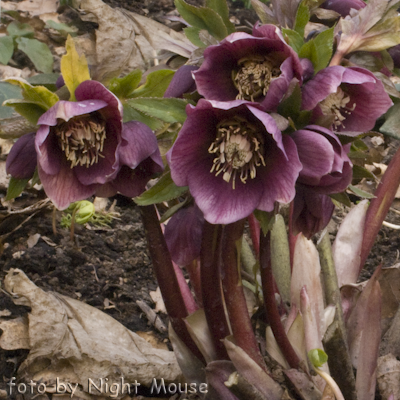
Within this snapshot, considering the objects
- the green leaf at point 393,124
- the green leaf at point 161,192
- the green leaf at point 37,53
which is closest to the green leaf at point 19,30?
the green leaf at point 37,53

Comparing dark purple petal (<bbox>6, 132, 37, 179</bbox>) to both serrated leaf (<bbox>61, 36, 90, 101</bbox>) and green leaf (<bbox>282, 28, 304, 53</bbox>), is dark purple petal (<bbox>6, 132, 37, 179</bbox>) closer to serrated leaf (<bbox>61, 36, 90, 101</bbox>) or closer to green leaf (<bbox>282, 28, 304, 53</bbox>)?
serrated leaf (<bbox>61, 36, 90, 101</bbox>)

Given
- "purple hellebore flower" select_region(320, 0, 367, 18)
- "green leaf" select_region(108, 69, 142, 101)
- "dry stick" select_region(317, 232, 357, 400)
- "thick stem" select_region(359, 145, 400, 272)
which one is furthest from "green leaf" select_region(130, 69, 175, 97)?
"thick stem" select_region(359, 145, 400, 272)

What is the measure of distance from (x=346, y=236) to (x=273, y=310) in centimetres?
42

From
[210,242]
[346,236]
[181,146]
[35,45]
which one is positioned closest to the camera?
[181,146]

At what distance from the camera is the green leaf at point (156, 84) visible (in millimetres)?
771

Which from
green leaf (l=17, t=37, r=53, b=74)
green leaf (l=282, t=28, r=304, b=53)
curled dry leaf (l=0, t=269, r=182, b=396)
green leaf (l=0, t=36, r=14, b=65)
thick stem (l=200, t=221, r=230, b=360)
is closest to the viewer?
green leaf (l=282, t=28, r=304, b=53)

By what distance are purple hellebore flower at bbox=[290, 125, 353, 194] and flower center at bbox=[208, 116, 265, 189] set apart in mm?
60

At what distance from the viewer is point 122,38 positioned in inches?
74.4

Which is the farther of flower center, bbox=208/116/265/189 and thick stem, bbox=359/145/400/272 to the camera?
thick stem, bbox=359/145/400/272

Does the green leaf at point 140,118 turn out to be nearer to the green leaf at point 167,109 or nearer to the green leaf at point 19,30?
the green leaf at point 167,109

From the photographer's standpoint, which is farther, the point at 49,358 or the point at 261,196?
the point at 49,358

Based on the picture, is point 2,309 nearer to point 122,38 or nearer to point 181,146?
point 181,146

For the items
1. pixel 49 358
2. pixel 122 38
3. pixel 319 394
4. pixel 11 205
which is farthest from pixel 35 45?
pixel 319 394

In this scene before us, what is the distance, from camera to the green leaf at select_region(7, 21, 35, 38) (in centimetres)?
186
